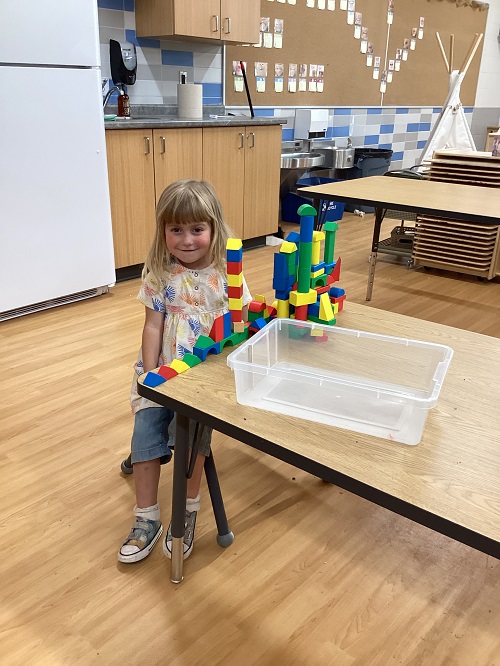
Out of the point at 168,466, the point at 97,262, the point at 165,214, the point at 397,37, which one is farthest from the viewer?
the point at 397,37

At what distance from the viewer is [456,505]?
72 cm

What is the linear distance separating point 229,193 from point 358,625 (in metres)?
3.08

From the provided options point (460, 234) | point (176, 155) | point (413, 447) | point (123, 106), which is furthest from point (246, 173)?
point (413, 447)

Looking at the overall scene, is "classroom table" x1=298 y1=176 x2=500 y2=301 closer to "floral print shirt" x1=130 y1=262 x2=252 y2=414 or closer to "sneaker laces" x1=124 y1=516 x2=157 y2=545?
"floral print shirt" x1=130 y1=262 x2=252 y2=414

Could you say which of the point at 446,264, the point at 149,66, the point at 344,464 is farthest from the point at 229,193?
the point at 344,464

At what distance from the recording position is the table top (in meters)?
2.22

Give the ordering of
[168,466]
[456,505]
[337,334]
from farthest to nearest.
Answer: [168,466] < [337,334] < [456,505]

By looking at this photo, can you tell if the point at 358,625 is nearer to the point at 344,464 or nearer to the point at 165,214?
the point at 344,464

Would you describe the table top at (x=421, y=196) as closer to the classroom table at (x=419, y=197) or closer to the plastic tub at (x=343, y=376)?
the classroom table at (x=419, y=197)

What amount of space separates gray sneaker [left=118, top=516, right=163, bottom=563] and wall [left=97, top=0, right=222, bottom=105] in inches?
116

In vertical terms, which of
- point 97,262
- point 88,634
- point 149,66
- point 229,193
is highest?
point 149,66

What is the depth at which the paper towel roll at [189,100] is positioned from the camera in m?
3.73

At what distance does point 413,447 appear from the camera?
0.84 meters

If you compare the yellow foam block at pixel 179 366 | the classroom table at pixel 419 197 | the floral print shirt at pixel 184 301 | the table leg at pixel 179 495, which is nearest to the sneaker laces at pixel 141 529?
the table leg at pixel 179 495
